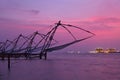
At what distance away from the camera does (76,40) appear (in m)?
27.4

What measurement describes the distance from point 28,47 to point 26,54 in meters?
2.00

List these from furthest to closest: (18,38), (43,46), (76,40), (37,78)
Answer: (18,38) < (43,46) < (37,78) < (76,40)

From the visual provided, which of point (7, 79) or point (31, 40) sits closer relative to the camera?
point (7, 79)

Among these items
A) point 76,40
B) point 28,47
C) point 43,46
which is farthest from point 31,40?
point 76,40

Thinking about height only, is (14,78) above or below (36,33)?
below

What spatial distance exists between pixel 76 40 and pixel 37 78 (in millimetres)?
5882

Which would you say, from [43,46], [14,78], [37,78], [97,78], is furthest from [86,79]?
[43,46]

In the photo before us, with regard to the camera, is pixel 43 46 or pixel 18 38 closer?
pixel 43 46

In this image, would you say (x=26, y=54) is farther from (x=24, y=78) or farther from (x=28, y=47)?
(x=24, y=78)

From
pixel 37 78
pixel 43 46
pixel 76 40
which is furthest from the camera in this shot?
pixel 43 46

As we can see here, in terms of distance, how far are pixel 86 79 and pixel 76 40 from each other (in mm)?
4995

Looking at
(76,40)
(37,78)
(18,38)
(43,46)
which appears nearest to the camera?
(76,40)

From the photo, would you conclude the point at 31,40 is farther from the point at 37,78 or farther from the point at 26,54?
the point at 37,78

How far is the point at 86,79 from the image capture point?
99.6 feet
